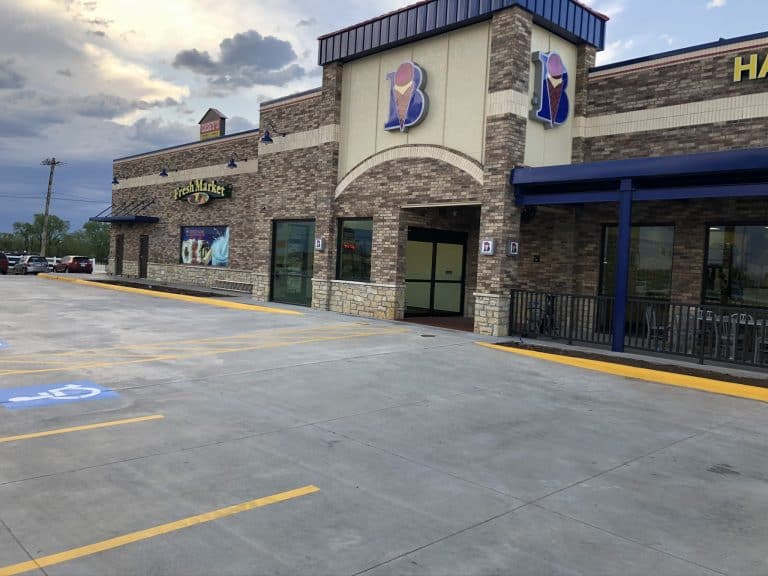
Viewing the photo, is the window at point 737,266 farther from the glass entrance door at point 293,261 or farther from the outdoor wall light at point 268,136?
the outdoor wall light at point 268,136

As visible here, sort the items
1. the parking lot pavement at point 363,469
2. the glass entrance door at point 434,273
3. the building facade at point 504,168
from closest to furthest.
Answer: the parking lot pavement at point 363,469, the building facade at point 504,168, the glass entrance door at point 434,273

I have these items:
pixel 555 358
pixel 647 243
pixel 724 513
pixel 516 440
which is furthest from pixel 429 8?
pixel 724 513

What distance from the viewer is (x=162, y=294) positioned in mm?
24672

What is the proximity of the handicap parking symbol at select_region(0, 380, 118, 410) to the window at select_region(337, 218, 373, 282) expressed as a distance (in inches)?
445

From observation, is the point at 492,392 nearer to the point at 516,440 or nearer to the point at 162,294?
the point at 516,440

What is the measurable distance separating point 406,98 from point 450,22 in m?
2.34

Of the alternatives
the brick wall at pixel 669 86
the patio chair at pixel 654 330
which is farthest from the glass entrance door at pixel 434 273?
the patio chair at pixel 654 330

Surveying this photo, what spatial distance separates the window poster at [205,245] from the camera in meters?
29.1

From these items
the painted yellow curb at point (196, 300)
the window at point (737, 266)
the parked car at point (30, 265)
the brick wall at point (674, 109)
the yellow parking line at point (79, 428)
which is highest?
the brick wall at point (674, 109)

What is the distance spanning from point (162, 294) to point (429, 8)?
49.1 ft

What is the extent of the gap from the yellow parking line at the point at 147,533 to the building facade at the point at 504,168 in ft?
33.9

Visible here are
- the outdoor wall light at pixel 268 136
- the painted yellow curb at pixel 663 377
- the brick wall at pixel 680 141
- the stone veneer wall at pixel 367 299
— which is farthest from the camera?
the outdoor wall light at pixel 268 136

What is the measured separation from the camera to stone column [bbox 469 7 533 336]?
592 inches

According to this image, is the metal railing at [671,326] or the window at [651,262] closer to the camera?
the metal railing at [671,326]
